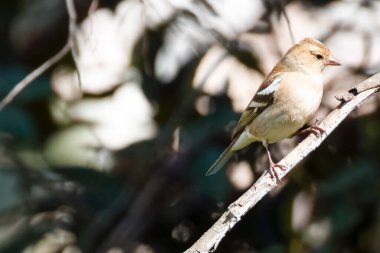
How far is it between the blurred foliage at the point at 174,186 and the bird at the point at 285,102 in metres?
0.30

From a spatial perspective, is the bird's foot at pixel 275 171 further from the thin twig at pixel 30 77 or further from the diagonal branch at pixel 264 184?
the thin twig at pixel 30 77

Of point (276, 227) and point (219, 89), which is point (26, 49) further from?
point (276, 227)

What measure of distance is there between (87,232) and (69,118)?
80cm

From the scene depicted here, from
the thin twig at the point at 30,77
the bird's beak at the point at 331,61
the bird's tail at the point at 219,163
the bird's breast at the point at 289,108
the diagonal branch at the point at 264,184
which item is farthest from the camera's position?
the bird's tail at the point at 219,163

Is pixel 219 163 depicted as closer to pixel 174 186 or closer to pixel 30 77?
pixel 174 186

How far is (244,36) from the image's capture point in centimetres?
660

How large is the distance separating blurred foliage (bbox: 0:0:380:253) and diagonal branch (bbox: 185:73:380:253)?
1.34 meters

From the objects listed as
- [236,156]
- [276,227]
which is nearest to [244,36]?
[236,156]

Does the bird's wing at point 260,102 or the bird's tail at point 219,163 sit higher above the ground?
the bird's wing at point 260,102

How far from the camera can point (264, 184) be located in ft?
14.2

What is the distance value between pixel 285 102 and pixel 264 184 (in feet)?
4.36

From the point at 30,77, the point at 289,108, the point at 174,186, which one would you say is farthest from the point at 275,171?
the point at 174,186

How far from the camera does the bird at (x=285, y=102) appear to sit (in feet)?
18.0

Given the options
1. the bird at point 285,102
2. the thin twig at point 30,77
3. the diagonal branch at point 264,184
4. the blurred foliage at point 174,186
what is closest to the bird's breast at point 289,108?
the bird at point 285,102
